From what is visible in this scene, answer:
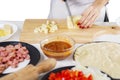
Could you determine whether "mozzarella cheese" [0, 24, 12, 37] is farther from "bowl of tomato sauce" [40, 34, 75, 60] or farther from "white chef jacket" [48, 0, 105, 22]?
"white chef jacket" [48, 0, 105, 22]

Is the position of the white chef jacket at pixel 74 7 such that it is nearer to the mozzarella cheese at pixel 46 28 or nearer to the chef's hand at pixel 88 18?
the chef's hand at pixel 88 18

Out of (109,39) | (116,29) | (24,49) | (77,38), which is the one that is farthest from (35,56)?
(116,29)

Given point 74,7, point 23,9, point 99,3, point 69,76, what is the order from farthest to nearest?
point 23,9, point 74,7, point 99,3, point 69,76

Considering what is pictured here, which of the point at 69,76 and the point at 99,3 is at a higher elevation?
the point at 99,3

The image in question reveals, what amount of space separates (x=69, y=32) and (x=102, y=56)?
306mm

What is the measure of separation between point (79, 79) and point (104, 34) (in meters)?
0.53

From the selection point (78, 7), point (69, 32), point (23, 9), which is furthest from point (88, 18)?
point (23, 9)

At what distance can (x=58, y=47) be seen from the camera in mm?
1064

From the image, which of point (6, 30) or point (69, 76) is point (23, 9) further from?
point (69, 76)

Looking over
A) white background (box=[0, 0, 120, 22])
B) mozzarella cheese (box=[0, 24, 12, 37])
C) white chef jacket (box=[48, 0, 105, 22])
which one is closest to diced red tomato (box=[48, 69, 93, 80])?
mozzarella cheese (box=[0, 24, 12, 37])

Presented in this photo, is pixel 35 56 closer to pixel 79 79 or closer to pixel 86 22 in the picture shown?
pixel 79 79

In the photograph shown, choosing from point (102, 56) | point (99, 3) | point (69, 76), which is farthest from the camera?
point (99, 3)

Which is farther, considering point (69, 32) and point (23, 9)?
point (23, 9)

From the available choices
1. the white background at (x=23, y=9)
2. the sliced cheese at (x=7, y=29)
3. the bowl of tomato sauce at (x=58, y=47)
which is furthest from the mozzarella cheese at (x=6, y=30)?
the white background at (x=23, y=9)
